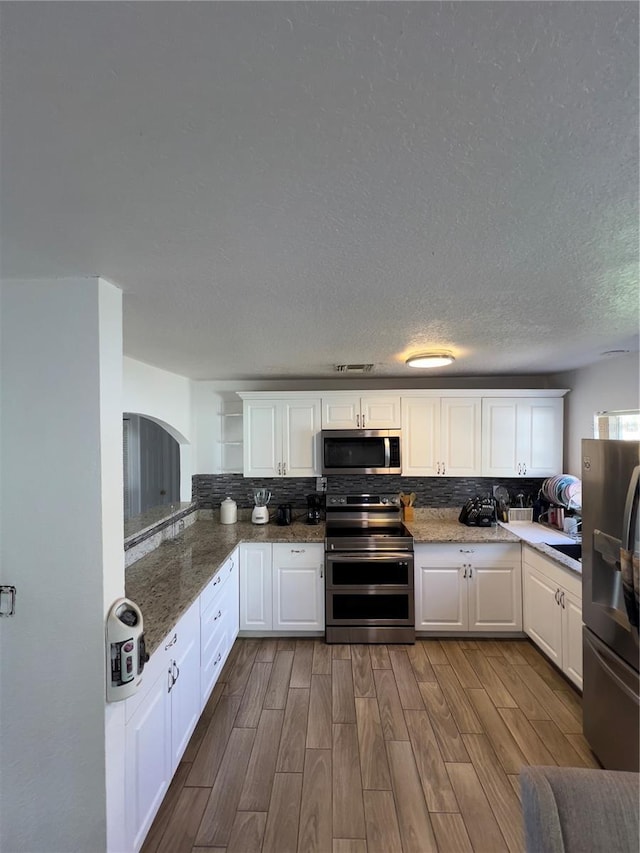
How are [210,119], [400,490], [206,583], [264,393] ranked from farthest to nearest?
[400,490], [264,393], [206,583], [210,119]

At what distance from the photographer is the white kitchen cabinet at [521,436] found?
3.38 m

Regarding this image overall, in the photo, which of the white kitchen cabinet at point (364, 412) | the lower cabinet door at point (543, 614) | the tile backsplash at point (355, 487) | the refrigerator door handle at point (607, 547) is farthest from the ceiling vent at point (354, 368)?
the lower cabinet door at point (543, 614)

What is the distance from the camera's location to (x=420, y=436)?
11.3 ft

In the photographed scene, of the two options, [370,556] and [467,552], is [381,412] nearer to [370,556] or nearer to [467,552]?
[370,556]

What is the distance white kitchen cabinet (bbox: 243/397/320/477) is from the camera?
11.3 ft

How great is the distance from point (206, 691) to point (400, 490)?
2319mm

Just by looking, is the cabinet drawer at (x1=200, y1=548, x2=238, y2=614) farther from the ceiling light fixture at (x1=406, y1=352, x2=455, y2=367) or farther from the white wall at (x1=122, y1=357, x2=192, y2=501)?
the ceiling light fixture at (x1=406, y1=352, x2=455, y2=367)

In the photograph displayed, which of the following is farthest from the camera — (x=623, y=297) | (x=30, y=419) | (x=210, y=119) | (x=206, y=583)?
(x=206, y=583)

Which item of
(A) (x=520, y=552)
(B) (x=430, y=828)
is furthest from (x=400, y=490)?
(B) (x=430, y=828)

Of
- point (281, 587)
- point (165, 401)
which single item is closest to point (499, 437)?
point (281, 587)

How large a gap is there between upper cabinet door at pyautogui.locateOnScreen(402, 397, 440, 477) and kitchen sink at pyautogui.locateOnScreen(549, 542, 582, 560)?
111 cm

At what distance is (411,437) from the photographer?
3438 mm

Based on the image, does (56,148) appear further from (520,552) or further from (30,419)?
(520,552)

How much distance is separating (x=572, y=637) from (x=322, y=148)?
2.99 meters
